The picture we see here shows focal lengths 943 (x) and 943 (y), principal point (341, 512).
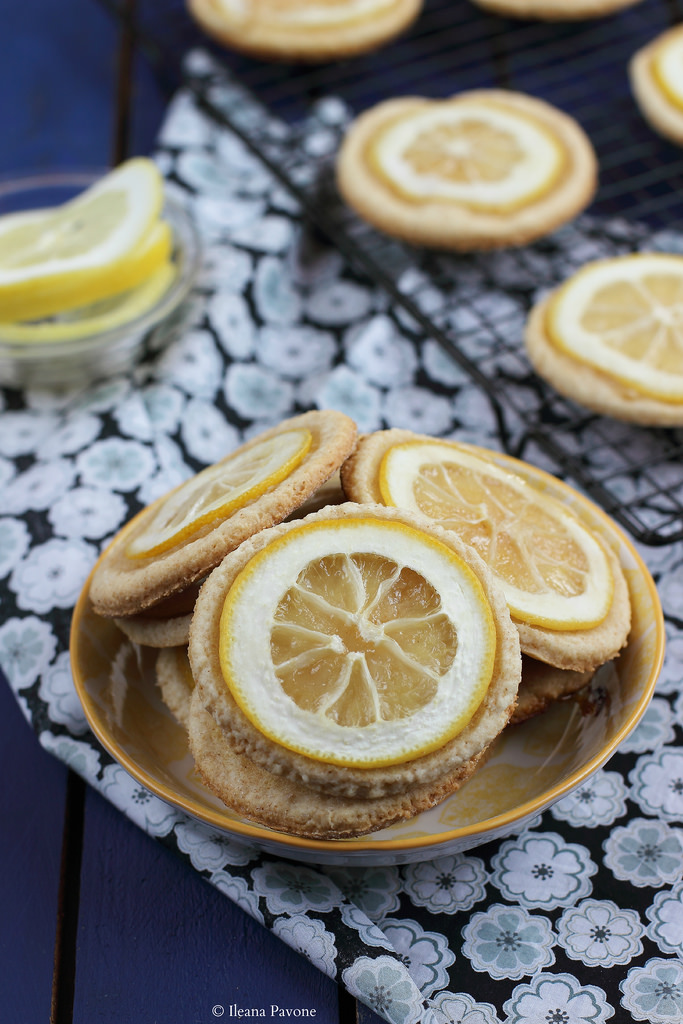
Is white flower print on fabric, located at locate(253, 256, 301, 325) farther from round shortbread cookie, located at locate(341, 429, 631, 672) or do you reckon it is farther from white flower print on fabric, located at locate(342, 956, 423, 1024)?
→ white flower print on fabric, located at locate(342, 956, 423, 1024)

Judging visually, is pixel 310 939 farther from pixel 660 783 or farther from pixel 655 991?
pixel 660 783

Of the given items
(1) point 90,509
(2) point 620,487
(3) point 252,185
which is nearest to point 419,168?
(3) point 252,185

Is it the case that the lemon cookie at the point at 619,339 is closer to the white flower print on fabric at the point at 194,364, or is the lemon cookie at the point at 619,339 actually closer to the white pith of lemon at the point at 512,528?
the white pith of lemon at the point at 512,528

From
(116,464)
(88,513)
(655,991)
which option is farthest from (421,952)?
(116,464)

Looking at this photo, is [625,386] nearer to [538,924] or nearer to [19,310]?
[538,924]

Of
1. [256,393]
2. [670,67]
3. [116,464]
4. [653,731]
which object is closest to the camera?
[653,731]

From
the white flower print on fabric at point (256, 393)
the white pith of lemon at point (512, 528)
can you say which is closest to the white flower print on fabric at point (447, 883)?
the white pith of lemon at point (512, 528)
